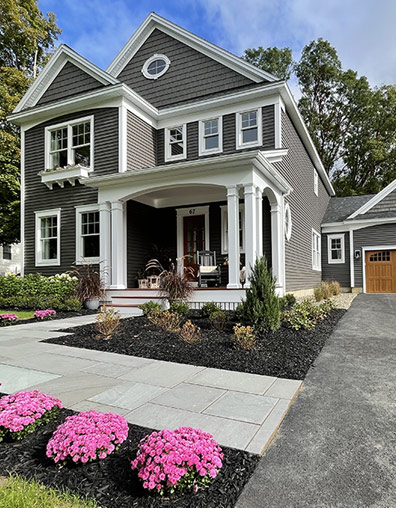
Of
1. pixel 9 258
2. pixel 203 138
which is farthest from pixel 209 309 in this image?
pixel 9 258

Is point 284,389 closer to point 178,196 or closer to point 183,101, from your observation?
point 178,196

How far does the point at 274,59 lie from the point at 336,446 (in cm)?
3100

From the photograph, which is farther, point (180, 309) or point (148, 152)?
point (148, 152)

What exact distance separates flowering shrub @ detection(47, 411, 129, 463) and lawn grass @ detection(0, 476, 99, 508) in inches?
8.3

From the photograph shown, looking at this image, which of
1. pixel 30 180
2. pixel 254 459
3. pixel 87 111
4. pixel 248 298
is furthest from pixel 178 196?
pixel 254 459

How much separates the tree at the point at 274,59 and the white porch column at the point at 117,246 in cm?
2295

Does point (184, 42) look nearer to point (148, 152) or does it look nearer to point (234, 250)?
point (148, 152)

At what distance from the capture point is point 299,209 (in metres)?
14.4

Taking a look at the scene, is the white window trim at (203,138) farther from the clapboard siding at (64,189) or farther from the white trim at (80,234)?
the white trim at (80,234)

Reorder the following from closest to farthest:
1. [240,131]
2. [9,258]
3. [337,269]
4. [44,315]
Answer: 1. [44,315]
2. [240,131]
3. [337,269]
4. [9,258]

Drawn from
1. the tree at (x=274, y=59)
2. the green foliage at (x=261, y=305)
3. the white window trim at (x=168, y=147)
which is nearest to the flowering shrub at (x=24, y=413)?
the green foliage at (x=261, y=305)

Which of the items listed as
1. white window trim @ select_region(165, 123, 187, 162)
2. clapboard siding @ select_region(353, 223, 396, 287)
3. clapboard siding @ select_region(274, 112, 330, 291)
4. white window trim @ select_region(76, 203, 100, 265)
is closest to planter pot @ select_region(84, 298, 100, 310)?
white window trim @ select_region(76, 203, 100, 265)

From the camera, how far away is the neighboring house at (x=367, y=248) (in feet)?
53.2

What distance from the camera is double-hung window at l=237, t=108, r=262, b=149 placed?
1157 cm
